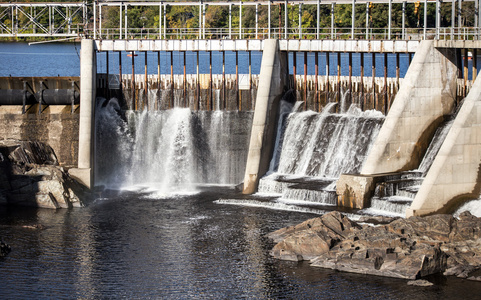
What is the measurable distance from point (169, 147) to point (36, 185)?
12594 mm

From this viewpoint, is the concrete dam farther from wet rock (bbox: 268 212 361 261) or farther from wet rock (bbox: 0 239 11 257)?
wet rock (bbox: 0 239 11 257)

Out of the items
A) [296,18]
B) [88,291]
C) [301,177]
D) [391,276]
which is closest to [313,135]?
[301,177]

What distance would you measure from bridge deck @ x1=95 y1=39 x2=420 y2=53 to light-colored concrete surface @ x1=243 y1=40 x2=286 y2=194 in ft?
6.17

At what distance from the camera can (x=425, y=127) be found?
52.6 metres

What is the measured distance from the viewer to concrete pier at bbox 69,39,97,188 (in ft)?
186

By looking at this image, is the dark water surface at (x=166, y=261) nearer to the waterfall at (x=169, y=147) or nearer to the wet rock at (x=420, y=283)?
the wet rock at (x=420, y=283)

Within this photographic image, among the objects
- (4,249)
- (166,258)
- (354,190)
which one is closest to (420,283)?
(166,258)

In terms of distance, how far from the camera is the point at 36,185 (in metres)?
52.2

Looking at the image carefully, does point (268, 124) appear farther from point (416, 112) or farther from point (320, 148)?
point (416, 112)

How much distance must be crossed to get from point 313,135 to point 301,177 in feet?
11.8

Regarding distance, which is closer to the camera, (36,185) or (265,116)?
(36,185)

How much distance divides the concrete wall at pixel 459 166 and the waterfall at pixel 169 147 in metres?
18.3

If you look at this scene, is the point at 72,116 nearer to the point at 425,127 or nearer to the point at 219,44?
the point at 219,44

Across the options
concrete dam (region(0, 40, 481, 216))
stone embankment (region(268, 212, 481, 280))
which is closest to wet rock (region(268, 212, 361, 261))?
stone embankment (region(268, 212, 481, 280))
